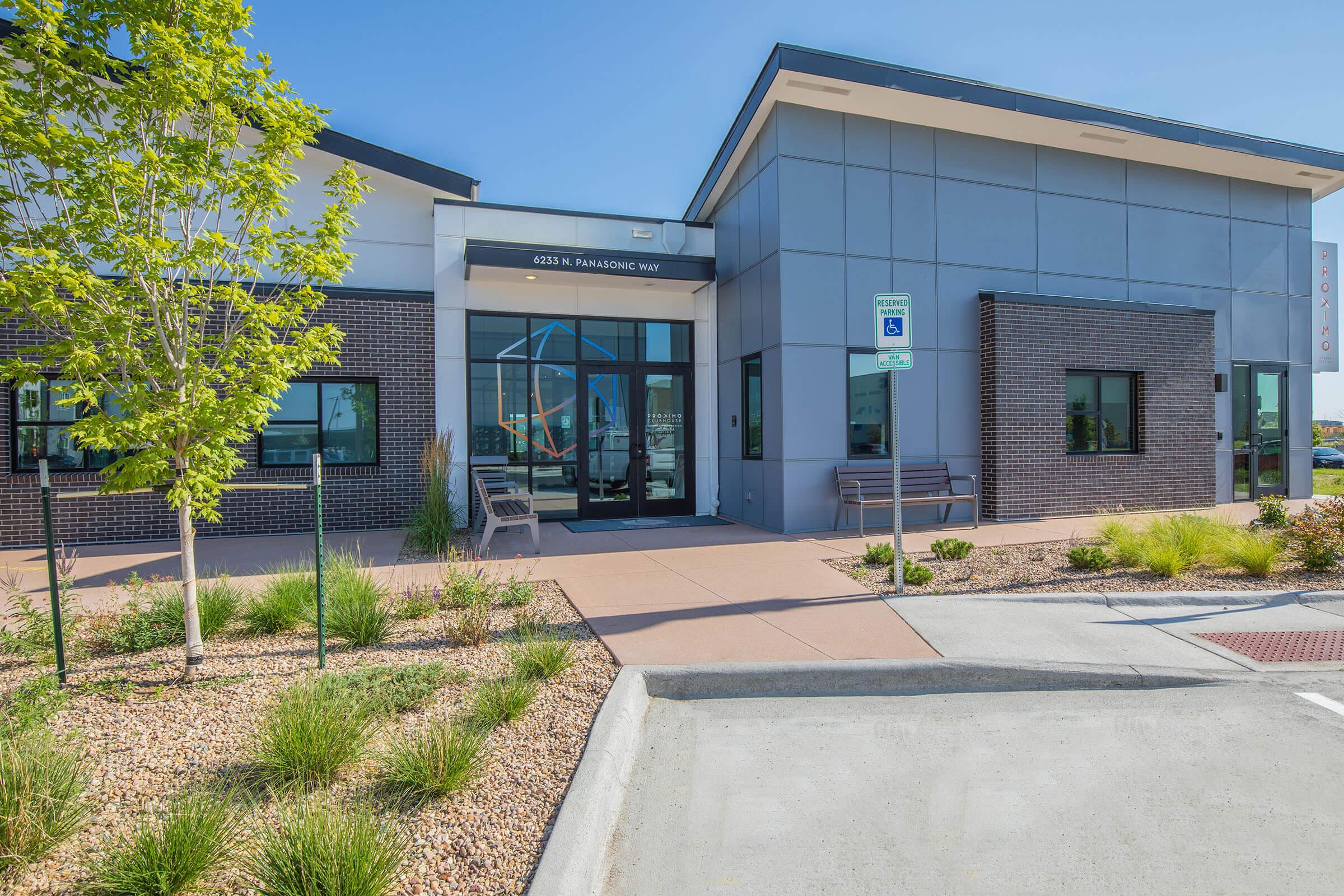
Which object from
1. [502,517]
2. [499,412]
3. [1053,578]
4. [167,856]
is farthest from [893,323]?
[499,412]

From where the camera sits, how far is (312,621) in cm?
560

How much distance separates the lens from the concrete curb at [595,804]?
2.62 meters

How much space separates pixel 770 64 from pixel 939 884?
10227 millimetres

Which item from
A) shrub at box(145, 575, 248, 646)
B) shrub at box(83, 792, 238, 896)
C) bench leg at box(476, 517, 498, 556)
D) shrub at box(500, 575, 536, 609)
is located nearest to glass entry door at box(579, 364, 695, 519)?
bench leg at box(476, 517, 498, 556)

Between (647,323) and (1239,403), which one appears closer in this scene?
(647,323)

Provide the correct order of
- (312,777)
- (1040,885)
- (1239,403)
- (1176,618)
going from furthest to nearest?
Answer: (1239,403)
(1176,618)
(312,777)
(1040,885)

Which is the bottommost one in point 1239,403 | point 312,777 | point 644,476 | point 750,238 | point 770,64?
point 312,777

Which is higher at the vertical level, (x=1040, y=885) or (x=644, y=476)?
(x=644, y=476)

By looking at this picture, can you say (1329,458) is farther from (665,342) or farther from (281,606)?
(281,606)

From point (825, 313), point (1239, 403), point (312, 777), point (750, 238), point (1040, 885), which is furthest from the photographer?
point (1239, 403)

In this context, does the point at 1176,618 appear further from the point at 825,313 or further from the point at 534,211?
the point at 534,211

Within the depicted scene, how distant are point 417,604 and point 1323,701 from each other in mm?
6304

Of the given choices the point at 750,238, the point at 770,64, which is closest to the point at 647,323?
the point at 750,238

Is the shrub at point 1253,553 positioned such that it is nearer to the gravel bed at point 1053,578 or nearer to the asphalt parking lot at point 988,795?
the gravel bed at point 1053,578
